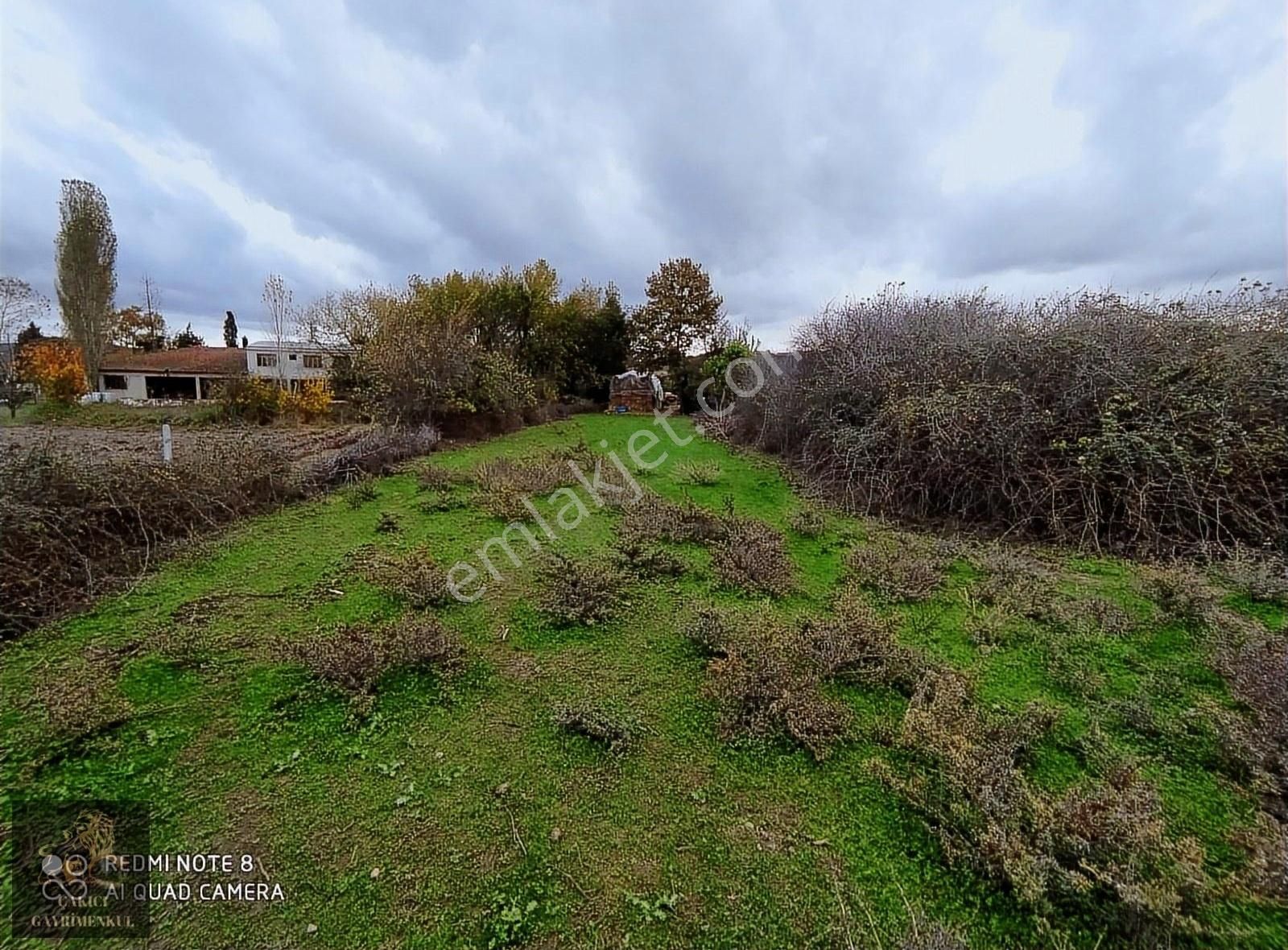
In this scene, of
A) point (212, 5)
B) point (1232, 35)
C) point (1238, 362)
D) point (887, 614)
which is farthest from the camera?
point (212, 5)

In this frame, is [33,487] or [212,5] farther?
[212,5]

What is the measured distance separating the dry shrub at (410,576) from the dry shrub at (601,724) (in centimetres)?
135

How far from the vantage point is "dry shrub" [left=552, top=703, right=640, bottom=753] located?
2.01 metres

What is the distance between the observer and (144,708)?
2.10m

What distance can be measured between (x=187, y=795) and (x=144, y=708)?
668mm

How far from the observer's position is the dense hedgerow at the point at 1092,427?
3.95 meters

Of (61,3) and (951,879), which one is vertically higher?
(61,3)

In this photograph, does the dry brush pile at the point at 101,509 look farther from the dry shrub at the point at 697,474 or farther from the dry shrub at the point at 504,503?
the dry shrub at the point at 697,474

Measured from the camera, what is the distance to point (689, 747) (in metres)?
2.01

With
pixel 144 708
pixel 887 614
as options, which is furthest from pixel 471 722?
pixel 887 614

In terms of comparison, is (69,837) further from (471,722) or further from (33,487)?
(33,487)

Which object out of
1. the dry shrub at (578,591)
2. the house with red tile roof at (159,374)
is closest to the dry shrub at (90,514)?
the dry shrub at (578,591)

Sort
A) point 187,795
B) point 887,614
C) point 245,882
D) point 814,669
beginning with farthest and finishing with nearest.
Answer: point 887,614, point 814,669, point 187,795, point 245,882

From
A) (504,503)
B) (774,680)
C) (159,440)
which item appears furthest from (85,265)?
(774,680)
